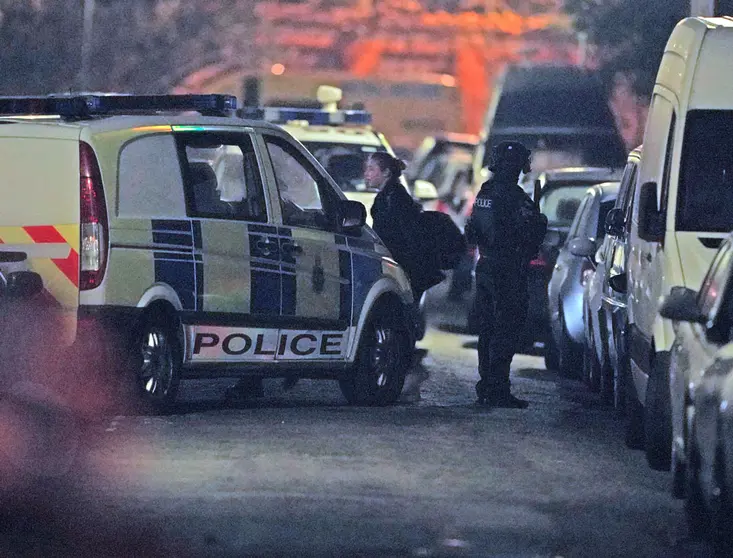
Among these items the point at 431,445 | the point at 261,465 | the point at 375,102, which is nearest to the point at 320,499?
the point at 261,465

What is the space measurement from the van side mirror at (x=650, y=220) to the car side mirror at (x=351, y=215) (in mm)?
2482

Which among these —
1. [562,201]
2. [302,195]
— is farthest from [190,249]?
[562,201]

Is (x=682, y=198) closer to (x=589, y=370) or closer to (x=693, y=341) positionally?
(x=693, y=341)

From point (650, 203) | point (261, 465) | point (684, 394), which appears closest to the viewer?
point (684, 394)

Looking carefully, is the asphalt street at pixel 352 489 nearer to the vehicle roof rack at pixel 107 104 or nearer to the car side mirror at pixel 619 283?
the car side mirror at pixel 619 283

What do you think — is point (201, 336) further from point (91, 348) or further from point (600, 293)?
point (600, 293)

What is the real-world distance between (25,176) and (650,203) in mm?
3150

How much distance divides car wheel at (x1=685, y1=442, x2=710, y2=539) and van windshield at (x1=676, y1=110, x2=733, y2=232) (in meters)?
2.44

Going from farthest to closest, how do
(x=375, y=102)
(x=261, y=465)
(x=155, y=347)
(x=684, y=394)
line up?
(x=375, y=102) < (x=155, y=347) < (x=261, y=465) < (x=684, y=394)

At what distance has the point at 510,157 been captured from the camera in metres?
14.0

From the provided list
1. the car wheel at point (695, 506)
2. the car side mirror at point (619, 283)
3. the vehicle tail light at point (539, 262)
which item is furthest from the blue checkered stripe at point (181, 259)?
the vehicle tail light at point (539, 262)

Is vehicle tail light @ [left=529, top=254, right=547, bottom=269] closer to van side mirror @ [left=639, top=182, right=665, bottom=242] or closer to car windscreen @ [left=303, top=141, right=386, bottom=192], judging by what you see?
car windscreen @ [left=303, top=141, right=386, bottom=192]

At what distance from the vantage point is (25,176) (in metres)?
11.9

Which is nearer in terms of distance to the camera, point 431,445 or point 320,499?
point 320,499
